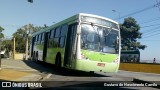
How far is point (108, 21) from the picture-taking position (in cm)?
1981

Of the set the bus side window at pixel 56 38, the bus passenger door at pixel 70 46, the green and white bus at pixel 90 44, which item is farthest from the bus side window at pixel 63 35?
the bus side window at pixel 56 38

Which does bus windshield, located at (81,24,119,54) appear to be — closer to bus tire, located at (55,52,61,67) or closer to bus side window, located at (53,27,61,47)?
bus tire, located at (55,52,61,67)

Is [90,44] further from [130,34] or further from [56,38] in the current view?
[130,34]

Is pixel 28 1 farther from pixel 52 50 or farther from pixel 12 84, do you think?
pixel 12 84

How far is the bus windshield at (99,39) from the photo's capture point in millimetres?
18641

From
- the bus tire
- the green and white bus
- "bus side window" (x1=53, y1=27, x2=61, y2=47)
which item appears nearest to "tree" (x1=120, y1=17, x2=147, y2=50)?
"bus side window" (x1=53, y1=27, x2=61, y2=47)

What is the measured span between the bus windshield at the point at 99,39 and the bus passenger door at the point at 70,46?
59 centimetres

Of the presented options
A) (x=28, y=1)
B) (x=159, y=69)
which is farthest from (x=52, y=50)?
(x=159, y=69)

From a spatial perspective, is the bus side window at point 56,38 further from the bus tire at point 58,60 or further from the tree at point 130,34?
the tree at point 130,34

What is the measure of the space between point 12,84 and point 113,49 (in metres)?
7.77

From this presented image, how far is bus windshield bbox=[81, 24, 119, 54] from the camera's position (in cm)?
1864

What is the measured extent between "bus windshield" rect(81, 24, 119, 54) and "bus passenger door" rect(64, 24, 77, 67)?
59cm

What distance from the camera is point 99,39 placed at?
18.8 meters

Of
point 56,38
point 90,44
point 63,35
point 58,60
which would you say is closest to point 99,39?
point 90,44
